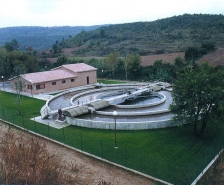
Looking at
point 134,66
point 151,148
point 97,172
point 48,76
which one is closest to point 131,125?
point 151,148

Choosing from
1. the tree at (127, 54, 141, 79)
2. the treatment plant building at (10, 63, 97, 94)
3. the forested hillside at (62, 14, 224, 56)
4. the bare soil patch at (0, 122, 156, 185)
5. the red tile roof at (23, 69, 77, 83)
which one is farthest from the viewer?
the forested hillside at (62, 14, 224, 56)

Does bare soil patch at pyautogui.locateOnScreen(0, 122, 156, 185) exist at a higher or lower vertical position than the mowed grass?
lower

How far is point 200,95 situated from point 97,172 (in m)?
10.2

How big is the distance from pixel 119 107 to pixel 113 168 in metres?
13.4

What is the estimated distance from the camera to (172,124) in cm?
2450

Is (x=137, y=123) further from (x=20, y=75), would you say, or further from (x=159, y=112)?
(x=20, y=75)

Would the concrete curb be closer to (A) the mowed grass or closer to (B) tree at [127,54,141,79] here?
(A) the mowed grass

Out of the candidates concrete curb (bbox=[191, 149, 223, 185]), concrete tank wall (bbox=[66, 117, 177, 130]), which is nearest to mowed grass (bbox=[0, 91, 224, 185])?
concrete curb (bbox=[191, 149, 223, 185])

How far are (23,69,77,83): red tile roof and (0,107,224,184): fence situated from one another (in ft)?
50.1

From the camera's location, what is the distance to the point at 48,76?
42094 millimetres

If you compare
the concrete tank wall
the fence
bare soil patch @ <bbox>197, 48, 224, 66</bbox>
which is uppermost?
bare soil patch @ <bbox>197, 48, 224, 66</bbox>

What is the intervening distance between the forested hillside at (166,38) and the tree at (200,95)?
189ft

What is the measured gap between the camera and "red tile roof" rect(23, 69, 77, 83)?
40025 mm

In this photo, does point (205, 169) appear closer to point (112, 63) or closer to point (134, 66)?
point (134, 66)
